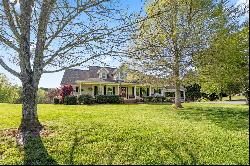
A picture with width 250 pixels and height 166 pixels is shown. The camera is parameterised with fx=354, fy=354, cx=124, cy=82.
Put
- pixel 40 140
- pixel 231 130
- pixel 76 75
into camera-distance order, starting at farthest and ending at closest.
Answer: pixel 76 75, pixel 231 130, pixel 40 140

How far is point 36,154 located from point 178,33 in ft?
52.7

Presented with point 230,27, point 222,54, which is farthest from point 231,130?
point 230,27

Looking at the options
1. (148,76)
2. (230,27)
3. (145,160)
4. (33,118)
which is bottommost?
(145,160)

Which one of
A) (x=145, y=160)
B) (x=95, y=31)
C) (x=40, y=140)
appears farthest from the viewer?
(x=95, y=31)

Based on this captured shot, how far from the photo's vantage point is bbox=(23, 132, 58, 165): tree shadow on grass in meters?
8.13

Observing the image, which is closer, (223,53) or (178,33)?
(223,53)

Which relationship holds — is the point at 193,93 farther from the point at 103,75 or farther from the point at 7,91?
the point at 7,91

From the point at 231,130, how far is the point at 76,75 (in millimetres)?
38465

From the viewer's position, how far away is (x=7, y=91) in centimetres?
5938

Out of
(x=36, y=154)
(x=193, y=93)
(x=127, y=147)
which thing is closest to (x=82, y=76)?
(x=193, y=93)


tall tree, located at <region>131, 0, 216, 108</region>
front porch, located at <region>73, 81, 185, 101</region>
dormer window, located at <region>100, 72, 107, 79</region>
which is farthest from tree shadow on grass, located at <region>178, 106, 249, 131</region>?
dormer window, located at <region>100, 72, 107, 79</region>

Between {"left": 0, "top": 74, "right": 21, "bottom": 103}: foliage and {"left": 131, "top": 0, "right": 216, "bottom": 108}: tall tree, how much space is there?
128ft

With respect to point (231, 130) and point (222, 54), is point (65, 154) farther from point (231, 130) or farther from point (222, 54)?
point (222, 54)

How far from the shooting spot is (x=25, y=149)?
9180 mm
